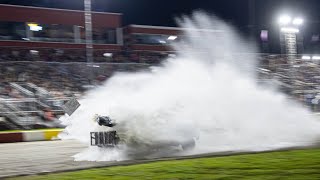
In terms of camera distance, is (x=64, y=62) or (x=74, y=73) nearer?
(x=74, y=73)

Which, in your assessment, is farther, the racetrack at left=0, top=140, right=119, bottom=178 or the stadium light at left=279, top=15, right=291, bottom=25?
the stadium light at left=279, top=15, right=291, bottom=25

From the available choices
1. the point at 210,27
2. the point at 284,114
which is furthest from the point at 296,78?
the point at 284,114

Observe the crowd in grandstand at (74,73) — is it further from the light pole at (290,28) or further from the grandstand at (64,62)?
the light pole at (290,28)

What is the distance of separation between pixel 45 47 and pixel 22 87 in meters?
14.4

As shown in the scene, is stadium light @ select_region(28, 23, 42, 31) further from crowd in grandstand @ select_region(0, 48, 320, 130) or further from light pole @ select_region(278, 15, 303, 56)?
light pole @ select_region(278, 15, 303, 56)

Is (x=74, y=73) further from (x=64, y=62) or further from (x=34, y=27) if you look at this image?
(x=34, y=27)

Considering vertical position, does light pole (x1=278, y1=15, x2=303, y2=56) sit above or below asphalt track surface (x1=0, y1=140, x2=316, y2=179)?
above

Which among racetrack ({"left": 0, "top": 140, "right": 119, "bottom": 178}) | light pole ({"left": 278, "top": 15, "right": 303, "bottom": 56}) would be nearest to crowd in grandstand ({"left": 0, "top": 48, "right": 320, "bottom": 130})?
light pole ({"left": 278, "top": 15, "right": 303, "bottom": 56})

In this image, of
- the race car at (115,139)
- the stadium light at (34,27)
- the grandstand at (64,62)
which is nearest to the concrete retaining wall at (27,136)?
the grandstand at (64,62)

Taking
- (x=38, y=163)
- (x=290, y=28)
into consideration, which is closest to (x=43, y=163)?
(x=38, y=163)

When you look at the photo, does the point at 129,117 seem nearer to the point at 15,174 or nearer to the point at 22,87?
the point at 15,174

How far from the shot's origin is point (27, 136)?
64.0 feet

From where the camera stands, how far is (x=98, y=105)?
1220 cm

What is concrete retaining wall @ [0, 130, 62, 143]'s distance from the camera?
1920 cm
